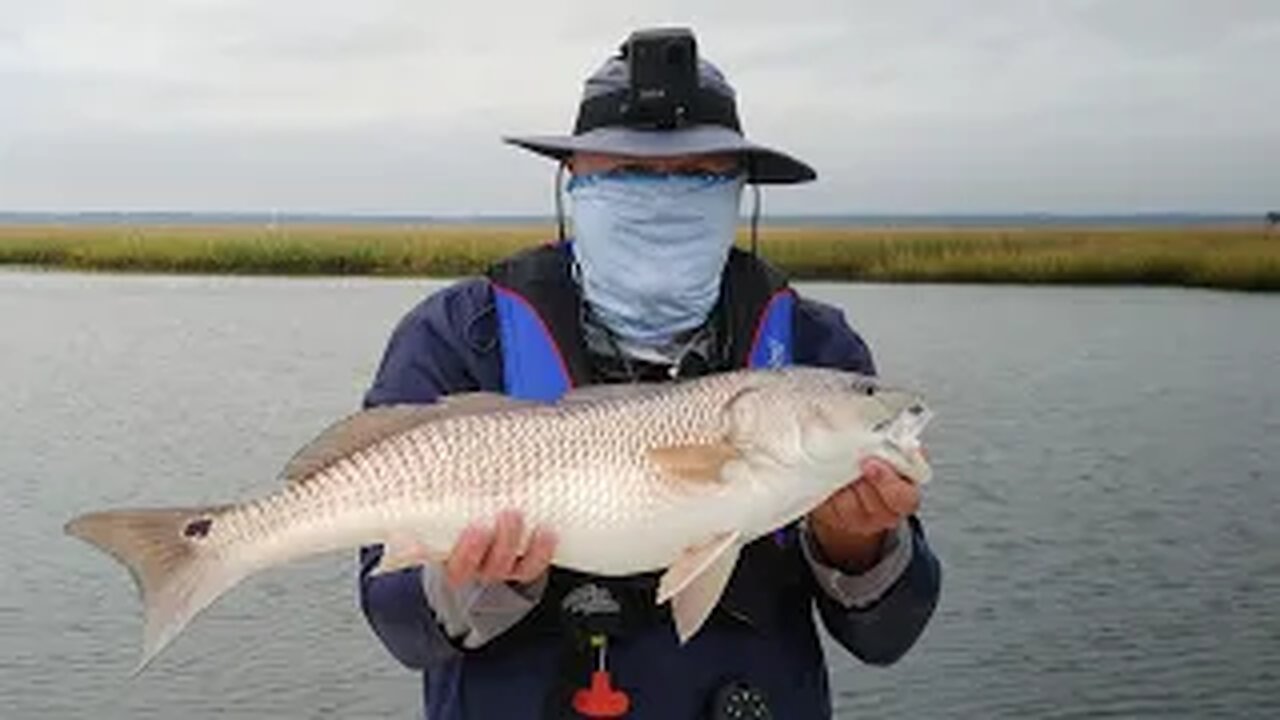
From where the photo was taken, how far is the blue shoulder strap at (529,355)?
11.6 ft

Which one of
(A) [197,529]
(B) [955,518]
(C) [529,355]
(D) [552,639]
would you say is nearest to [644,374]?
(C) [529,355]

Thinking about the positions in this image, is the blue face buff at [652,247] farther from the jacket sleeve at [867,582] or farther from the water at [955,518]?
the water at [955,518]

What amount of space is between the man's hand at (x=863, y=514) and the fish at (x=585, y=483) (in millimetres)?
31

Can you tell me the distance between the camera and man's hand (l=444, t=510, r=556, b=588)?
10.3ft

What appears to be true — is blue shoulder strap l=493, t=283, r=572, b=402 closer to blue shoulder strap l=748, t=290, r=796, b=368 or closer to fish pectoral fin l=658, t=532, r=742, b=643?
blue shoulder strap l=748, t=290, r=796, b=368

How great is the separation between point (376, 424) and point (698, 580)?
675 mm

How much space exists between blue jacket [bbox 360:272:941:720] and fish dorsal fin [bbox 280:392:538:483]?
0.53 ft

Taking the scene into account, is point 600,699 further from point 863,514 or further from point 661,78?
point 661,78

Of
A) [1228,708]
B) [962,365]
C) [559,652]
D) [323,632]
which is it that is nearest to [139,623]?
[323,632]

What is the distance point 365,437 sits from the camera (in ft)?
10.8

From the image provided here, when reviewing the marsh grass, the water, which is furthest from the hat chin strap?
the marsh grass

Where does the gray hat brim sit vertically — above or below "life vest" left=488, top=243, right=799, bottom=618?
above

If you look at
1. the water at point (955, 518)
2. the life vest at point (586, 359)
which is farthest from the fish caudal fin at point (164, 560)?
the water at point (955, 518)

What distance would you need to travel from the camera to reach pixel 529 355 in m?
3.54
